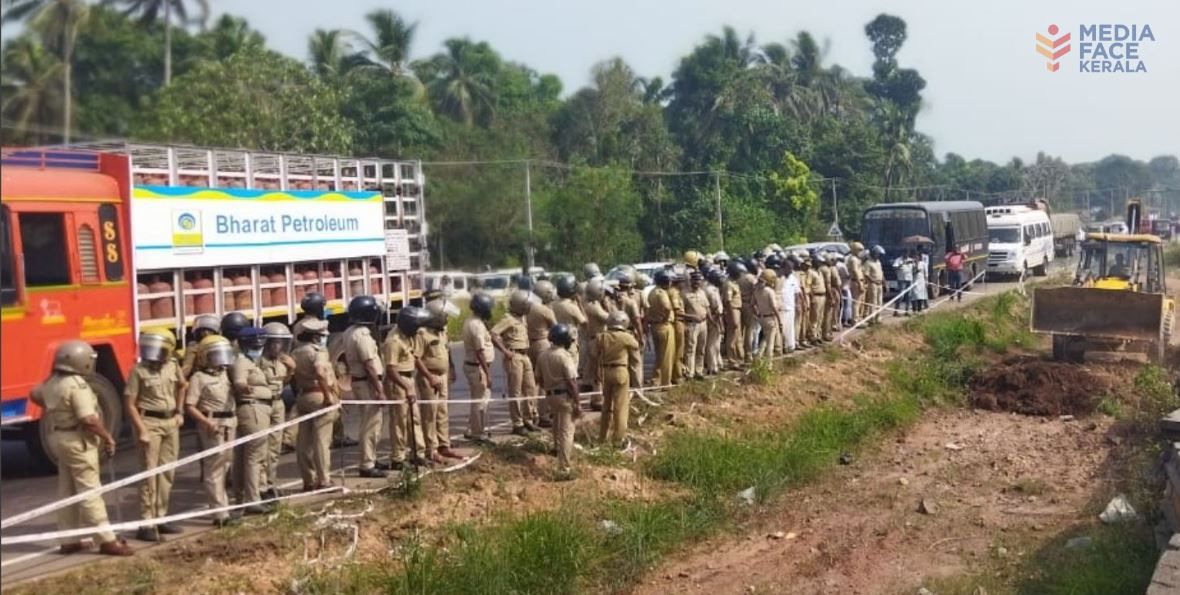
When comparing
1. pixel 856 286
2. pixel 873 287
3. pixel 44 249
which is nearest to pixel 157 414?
pixel 44 249

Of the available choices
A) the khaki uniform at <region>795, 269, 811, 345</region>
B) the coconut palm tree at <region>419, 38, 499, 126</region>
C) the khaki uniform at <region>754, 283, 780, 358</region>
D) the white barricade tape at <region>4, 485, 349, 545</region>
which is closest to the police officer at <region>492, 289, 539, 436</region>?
the white barricade tape at <region>4, 485, 349, 545</region>

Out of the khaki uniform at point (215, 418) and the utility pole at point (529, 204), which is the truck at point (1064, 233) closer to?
the utility pole at point (529, 204)

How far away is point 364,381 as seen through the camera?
9.67m

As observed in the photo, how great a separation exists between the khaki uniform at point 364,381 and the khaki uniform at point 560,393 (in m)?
1.53

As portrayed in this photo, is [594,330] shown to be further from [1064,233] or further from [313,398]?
[1064,233]

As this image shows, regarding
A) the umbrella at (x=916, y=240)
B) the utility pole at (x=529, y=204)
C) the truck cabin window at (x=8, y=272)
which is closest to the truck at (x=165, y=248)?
the truck cabin window at (x=8, y=272)

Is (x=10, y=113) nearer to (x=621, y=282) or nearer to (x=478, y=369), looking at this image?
(x=478, y=369)

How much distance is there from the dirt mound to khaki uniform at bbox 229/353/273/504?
1085 cm

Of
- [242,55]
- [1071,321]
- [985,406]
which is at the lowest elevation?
[985,406]

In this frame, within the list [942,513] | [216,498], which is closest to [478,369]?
[216,498]

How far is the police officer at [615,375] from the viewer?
10.8 meters

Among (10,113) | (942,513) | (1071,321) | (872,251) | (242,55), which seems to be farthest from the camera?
(872,251)

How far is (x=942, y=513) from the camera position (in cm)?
1025

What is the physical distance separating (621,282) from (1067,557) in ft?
21.5
